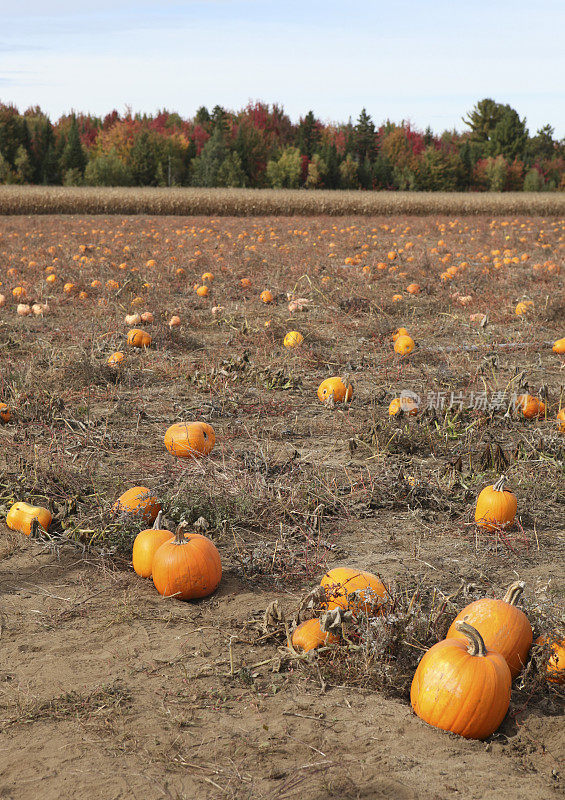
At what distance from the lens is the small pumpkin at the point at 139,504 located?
3744 mm

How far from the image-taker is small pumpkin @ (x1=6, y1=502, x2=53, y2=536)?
3.79 m

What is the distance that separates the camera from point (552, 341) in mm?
7926

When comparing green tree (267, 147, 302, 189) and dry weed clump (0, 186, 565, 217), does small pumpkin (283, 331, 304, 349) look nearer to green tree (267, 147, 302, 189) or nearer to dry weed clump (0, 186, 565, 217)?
dry weed clump (0, 186, 565, 217)

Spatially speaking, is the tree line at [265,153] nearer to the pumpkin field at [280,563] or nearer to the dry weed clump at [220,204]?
the dry weed clump at [220,204]

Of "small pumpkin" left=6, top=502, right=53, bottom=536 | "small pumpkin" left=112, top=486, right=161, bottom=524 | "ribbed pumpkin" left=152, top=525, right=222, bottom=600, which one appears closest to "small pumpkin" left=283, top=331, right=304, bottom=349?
"small pumpkin" left=112, top=486, right=161, bottom=524

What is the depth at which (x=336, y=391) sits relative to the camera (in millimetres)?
5953

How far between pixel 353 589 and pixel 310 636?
30 centimetres

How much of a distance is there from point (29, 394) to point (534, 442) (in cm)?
394

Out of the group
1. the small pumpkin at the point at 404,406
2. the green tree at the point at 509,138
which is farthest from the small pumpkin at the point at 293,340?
the green tree at the point at 509,138

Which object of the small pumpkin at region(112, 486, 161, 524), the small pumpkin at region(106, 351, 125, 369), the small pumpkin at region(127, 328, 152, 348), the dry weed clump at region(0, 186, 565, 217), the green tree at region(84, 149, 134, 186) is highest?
the green tree at region(84, 149, 134, 186)

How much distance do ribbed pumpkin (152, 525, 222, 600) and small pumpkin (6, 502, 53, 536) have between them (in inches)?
32.9

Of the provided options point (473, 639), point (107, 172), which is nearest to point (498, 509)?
point (473, 639)

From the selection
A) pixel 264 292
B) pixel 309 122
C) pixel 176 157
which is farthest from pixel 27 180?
pixel 264 292

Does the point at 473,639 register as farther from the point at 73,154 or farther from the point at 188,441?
the point at 73,154
